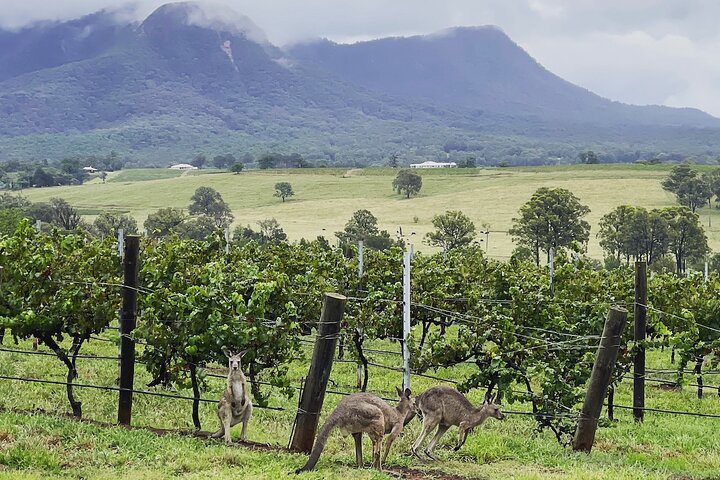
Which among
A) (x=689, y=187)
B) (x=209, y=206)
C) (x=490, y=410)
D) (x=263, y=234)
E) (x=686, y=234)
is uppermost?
(x=689, y=187)

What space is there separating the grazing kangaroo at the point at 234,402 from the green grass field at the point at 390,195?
5845cm

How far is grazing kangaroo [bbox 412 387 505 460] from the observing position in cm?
1086

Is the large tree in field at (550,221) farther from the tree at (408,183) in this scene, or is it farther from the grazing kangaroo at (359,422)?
the grazing kangaroo at (359,422)

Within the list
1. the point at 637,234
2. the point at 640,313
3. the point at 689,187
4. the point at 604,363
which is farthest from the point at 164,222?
the point at 604,363

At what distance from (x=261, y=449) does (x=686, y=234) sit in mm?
61508

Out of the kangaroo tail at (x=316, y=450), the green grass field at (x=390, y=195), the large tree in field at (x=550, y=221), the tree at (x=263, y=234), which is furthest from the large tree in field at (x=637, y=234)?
the kangaroo tail at (x=316, y=450)

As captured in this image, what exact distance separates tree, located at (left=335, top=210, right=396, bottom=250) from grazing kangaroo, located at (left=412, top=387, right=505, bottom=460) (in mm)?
52761

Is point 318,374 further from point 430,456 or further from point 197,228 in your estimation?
point 197,228

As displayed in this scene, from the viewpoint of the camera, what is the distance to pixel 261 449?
10.6 metres

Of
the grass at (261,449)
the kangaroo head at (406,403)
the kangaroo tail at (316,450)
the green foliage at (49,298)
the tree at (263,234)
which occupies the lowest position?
the tree at (263,234)

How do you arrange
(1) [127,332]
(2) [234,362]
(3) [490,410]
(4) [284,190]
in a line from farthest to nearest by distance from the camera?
(4) [284,190] → (1) [127,332] → (3) [490,410] → (2) [234,362]

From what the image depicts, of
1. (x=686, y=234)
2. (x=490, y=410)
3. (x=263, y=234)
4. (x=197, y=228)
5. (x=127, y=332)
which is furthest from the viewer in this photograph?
(x=263, y=234)

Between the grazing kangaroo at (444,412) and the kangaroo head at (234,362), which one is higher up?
the kangaroo head at (234,362)

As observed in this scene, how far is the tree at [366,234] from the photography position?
Answer: 65.1 meters
